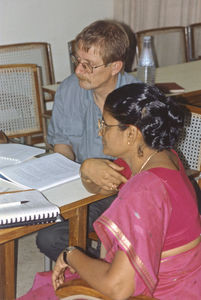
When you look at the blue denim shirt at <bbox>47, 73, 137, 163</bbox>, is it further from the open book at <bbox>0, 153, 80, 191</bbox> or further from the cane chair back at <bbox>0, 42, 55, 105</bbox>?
the cane chair back at <bbox>0, 42, 55, 105</bbox>

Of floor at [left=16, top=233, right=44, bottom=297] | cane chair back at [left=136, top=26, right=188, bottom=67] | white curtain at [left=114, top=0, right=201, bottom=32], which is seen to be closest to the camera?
floor at [left=16, top=233, right=44, bottom=297]

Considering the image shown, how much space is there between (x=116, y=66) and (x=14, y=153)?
0.58 m

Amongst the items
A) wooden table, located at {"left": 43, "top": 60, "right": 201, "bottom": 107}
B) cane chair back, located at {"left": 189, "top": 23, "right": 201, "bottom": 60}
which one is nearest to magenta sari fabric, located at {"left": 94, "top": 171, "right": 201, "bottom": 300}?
wooden table, located at {"left": 43, "top": 60, "right": 201, "bottom": 107}

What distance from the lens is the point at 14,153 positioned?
1.92m

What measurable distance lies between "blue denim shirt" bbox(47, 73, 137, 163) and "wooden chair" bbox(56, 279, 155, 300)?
97 cm

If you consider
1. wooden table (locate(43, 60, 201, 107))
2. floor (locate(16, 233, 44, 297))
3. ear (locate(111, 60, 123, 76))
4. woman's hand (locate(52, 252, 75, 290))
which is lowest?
floor (locate(16, 233, 44, 297))

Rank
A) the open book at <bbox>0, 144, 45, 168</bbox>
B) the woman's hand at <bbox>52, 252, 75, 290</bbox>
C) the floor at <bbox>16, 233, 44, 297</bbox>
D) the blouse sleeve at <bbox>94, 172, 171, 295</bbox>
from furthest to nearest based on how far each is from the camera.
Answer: the floor at <bbox>16, 233, 44, 297</bbox>, the open book at <bbox>0, 144, 45, 168</bbox>, the woman's hand at <bbox>52, 252, 75, 290</bbox>, the blouse sleeve at <bbox>94, 172, 171, 295</bbox>

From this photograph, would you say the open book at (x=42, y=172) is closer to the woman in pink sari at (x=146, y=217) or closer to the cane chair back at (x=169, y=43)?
the woman in pink sari at (x=146, y=217)

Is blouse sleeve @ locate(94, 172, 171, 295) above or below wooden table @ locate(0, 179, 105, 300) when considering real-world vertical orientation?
above

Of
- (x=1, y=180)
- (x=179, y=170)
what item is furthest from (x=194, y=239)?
(x=1, y=180)

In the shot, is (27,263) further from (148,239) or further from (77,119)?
(148,239)

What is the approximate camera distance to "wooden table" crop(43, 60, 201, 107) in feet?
9.59

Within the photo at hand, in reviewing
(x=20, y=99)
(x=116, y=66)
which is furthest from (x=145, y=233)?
(x=20, y=99)

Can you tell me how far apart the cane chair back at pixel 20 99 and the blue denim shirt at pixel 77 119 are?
0.48 m
